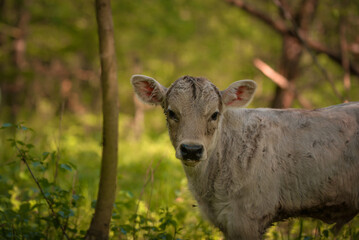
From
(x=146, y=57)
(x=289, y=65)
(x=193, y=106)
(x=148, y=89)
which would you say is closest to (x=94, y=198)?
(x=148, y=89)

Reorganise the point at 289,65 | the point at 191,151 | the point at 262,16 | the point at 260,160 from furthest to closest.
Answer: the point at 289,65
the point at 262,16
the point at 260,160
the point at 191,151

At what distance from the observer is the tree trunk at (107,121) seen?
3.72 metres

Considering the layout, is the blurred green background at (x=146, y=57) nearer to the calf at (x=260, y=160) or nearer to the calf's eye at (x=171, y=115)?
the calf at (x=260, y=160)

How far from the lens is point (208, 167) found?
4.20 meters

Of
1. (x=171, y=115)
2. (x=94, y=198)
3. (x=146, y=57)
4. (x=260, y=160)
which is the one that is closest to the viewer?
(x=260, y=160)

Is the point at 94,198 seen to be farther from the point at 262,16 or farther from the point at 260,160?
the point at 262,16

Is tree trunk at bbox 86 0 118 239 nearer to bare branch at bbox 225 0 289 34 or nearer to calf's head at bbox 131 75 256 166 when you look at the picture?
calf's head at bbox 131 75 256 166

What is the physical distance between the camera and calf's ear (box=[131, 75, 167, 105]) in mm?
4345

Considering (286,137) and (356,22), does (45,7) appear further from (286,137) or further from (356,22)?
(286,137)

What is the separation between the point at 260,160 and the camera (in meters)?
4.03

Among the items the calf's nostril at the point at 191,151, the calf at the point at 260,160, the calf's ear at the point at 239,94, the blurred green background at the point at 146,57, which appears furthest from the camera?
the blurred green background at the point at 146,57

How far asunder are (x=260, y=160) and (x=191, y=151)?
80cm

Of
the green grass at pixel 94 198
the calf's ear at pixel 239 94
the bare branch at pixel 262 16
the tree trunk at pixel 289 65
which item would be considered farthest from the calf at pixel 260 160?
the bare branch at pixel 262 16

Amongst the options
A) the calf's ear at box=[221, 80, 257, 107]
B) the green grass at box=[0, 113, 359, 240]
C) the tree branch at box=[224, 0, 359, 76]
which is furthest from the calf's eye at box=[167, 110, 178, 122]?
the tree branch at box=[224, 0, 359, 76]
